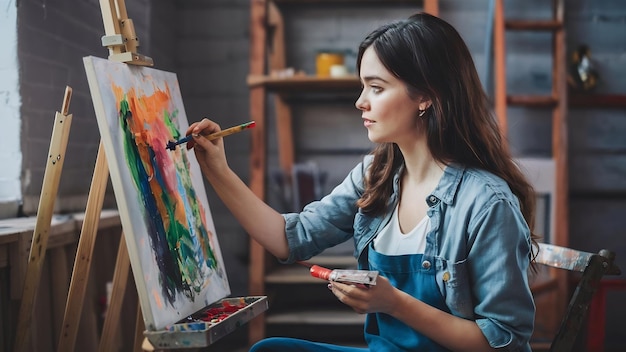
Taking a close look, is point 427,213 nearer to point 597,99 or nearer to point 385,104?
point 385,104

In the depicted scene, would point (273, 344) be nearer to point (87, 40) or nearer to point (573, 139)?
point (87, 40)

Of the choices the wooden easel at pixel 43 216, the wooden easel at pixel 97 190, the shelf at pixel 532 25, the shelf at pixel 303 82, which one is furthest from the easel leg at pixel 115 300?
the shelf at pixel 532 25

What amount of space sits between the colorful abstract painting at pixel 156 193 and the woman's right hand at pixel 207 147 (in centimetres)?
8

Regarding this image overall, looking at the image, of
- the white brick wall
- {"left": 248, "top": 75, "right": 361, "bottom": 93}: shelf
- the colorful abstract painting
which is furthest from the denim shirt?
{"left": 248, "top": 75, "right": 361, "bottom": 93}: shelf

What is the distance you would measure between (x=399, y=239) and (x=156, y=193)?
0.56 m

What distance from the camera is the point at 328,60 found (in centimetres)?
322

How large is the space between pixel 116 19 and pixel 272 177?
198cm

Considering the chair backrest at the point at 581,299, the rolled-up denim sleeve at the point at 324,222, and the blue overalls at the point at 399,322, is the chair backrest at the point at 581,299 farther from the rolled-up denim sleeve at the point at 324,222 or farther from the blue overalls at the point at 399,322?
the rolled-up denim sleeve at the point at 324,222

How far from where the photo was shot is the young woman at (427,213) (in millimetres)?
1467

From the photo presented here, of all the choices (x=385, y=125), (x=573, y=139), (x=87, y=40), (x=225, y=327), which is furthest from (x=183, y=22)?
(x=225, y=327)

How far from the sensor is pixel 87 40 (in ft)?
8.27

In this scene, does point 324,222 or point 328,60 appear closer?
point 324,222

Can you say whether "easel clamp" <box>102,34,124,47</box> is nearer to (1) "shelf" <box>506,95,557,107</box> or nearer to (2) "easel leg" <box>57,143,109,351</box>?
(2) "easel leg" <box>57,143,109,351</box>

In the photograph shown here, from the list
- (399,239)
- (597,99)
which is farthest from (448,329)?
(597,99)
